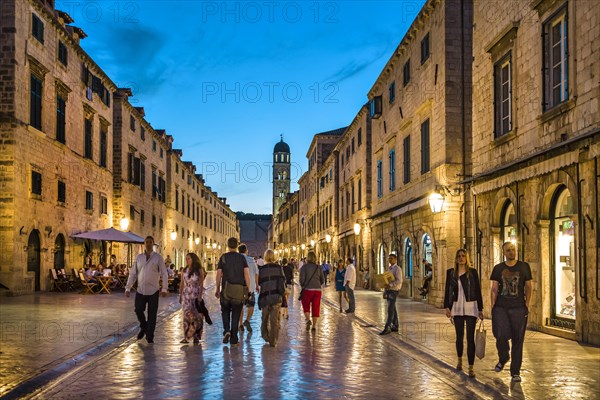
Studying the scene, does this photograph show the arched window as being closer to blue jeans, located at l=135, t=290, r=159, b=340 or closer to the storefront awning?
the storefront awning

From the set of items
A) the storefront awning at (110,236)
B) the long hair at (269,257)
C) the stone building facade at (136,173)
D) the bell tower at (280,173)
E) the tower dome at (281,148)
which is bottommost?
the long hair at (269,257)

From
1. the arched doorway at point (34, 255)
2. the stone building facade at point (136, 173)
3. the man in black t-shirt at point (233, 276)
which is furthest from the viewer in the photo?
the stone building facade at point (136, 173)

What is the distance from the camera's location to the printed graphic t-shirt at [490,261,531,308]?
8961 millimetres

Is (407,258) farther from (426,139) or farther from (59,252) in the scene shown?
(59,252)

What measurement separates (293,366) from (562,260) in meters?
6.75

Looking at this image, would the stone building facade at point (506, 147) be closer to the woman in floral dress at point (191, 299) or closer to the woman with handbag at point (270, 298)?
the woman with handbag at point (270, 298)

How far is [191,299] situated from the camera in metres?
12.6

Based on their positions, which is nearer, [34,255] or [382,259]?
[34,255]

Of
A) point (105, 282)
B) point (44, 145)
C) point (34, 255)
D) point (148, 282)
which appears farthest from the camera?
point (105, 282)

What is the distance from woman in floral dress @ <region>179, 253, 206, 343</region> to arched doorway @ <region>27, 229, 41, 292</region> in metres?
14.6

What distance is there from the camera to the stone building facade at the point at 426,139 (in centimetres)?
2097

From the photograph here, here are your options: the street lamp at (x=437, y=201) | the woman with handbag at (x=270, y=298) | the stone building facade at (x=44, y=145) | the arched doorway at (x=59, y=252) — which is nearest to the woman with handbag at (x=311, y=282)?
the woman with handbag at (x=270, y=298)

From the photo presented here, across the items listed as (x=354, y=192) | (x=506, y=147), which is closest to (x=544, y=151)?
(x=506, y=147)

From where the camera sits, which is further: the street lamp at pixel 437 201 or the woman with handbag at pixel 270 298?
the street lamp at pixel 437 201
